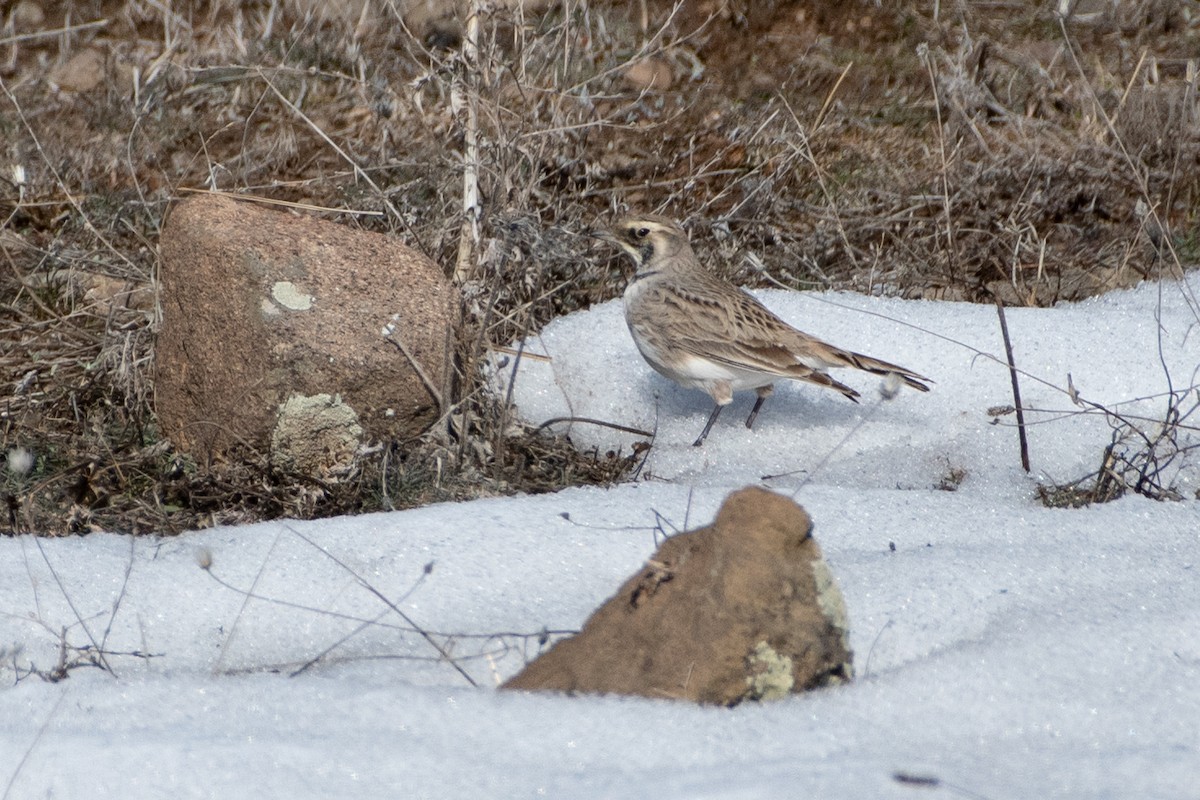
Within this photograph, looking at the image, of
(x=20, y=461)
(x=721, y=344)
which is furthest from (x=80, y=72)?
(x=721, y=344)

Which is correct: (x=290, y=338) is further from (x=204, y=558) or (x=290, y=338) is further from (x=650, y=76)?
(x=650, y=76)

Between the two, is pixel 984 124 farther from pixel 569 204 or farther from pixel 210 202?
Result: pixel 210 202

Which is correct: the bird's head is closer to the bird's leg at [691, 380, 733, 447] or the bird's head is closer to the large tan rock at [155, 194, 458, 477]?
the bird's leg at [691, 380, 733, 447]

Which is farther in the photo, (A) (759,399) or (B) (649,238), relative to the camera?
(B) (649,238)

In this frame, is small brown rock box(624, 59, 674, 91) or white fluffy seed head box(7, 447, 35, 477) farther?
small brown rock box(624, 59, 674, 91)

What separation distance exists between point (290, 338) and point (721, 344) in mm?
1575

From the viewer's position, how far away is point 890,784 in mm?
2268

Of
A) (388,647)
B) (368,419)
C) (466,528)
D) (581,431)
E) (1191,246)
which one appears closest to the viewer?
(388,647)

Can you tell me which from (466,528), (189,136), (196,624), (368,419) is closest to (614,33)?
(189,136)

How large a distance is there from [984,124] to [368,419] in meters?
3.77

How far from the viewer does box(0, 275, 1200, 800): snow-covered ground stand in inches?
95.9

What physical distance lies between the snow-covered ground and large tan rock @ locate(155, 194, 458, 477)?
693mm

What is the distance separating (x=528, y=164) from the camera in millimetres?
5871

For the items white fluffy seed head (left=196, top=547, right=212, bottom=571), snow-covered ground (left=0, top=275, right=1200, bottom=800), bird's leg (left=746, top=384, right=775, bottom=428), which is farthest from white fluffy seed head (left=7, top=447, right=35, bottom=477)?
bird's leg (left=746, top=384, right=775, bottom=428)
